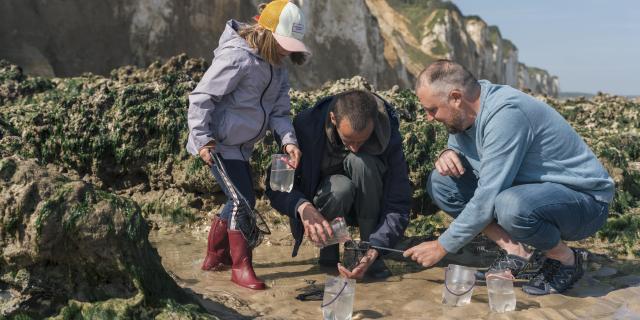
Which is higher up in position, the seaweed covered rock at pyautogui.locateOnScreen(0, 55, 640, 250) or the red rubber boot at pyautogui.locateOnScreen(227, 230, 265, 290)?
the seaweed covered rock at pyautogui.locateOnScreen(0, 55, 640, 250)

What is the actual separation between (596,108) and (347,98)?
20.7ft


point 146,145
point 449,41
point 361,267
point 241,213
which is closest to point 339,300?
point 361,267

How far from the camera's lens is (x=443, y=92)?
3.72 metres

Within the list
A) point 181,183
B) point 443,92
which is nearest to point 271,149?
point 181,183

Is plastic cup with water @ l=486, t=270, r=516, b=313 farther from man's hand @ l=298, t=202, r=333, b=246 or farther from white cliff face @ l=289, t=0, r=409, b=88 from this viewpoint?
white cliff face @ l=289, t=0, r=409, b=88

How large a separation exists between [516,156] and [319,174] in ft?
3.92

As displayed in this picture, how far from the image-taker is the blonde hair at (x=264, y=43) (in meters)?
4.00

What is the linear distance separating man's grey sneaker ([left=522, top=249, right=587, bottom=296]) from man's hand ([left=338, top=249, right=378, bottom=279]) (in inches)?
34.1

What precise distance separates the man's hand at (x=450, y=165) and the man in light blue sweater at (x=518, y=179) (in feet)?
0.39

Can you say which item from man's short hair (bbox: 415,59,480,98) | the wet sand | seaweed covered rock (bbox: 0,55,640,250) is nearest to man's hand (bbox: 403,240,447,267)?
the wet sand

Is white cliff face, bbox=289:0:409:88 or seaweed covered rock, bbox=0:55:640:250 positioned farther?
white cliff face, bbox=289:0:409:88

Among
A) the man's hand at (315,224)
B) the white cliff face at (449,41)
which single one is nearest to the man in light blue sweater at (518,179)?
the man's hand at (315,224)

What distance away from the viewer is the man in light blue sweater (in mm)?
3625

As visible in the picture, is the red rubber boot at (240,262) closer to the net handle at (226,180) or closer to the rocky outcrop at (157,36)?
the net handle at (226,180)
